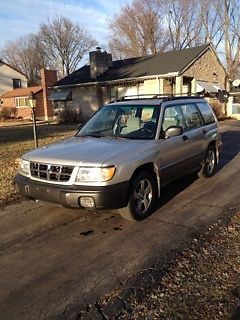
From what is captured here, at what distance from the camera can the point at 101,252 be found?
4.07 m

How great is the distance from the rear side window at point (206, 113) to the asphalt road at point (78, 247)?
1733mm

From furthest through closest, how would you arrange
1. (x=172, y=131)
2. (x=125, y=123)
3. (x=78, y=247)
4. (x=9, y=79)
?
(x=9, y=79) → (x=125, y=123) → (x=172, y=131) → (x=78, y=247)

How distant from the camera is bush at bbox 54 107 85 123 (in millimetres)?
27938

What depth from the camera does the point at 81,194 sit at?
4.40 meters

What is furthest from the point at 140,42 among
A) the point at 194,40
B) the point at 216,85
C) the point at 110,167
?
the point at 110,167

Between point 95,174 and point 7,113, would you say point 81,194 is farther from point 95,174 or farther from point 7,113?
point 7,113

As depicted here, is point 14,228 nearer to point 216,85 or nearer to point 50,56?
point 216,85

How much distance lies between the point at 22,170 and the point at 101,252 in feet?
6.13

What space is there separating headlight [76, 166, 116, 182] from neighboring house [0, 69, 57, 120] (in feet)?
104

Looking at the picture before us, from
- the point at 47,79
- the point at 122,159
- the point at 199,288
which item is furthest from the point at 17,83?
the point at 199,288

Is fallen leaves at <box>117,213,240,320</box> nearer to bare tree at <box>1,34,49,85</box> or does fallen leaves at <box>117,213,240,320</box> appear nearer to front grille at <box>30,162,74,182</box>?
front grille at <box>30,162,74,182</box>

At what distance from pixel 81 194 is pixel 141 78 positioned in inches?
797

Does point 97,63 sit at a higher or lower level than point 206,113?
higher

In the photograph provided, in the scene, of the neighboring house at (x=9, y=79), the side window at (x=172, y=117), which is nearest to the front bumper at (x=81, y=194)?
the side window at (x=172, y=117)
